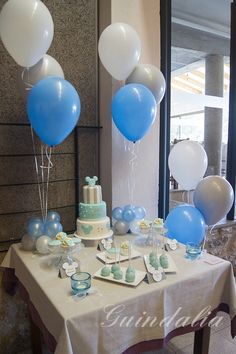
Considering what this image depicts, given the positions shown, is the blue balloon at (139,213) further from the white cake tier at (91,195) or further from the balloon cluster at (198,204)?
the white cake tier at (91,195)

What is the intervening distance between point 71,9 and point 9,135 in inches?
39.1

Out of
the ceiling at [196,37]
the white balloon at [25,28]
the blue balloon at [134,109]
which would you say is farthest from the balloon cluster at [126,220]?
the ceiling at [196,37]

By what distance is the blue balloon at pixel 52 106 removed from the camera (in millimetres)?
1253

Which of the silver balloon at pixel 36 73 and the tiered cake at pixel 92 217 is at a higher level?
the silver balloon at pixel 36 73

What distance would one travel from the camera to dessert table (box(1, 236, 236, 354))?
0.97 meters

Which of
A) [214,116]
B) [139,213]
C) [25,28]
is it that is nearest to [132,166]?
[139,213]

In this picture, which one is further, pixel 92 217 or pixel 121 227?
pixel 121 227

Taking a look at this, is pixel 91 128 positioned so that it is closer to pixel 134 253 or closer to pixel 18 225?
pixel 18 225

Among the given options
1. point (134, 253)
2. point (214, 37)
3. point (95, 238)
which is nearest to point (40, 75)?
point (95, 238)

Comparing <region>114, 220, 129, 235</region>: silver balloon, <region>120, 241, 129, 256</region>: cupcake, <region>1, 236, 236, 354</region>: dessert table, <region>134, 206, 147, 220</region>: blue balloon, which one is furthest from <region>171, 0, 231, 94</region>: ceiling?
<region>1, 236, 236, 354</region>: dessert table

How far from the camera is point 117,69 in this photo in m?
1.64

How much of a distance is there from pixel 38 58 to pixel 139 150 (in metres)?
0.99

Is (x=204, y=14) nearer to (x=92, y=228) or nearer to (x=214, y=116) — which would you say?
(x=214, y=116)

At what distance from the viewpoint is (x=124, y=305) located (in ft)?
3.40
